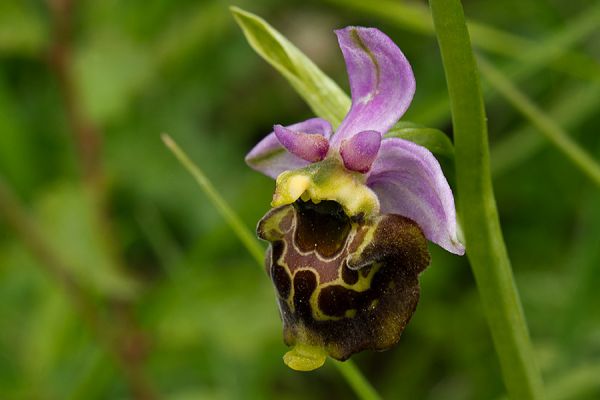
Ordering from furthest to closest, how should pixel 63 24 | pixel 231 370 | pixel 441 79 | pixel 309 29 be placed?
pixel 309 29, pixel 441 79, pixel 63 24, pixel 231 370

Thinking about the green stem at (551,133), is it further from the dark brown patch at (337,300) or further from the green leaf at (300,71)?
the dark brown patch at (337,300)

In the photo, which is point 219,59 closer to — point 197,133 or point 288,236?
point 197,133

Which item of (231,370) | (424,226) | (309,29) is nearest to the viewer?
(424,226)

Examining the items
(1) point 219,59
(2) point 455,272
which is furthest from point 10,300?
(2) point 455,272

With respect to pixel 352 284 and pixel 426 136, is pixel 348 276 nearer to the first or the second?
pixel 352 284

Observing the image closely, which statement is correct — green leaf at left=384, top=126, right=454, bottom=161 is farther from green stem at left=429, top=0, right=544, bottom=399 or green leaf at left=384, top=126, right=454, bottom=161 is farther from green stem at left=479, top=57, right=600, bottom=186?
green stem at left=479, top=57, right=600, bottom=186

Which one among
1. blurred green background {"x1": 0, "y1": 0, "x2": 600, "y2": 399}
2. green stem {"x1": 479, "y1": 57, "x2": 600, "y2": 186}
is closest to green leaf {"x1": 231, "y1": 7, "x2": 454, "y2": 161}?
green stem {"x1": 479, "y1": 57, "x2": 600, "y2": 186}

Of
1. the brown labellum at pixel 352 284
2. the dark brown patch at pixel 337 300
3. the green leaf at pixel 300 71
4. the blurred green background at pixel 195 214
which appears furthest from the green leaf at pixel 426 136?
the blurred green background at pixel 195 214
